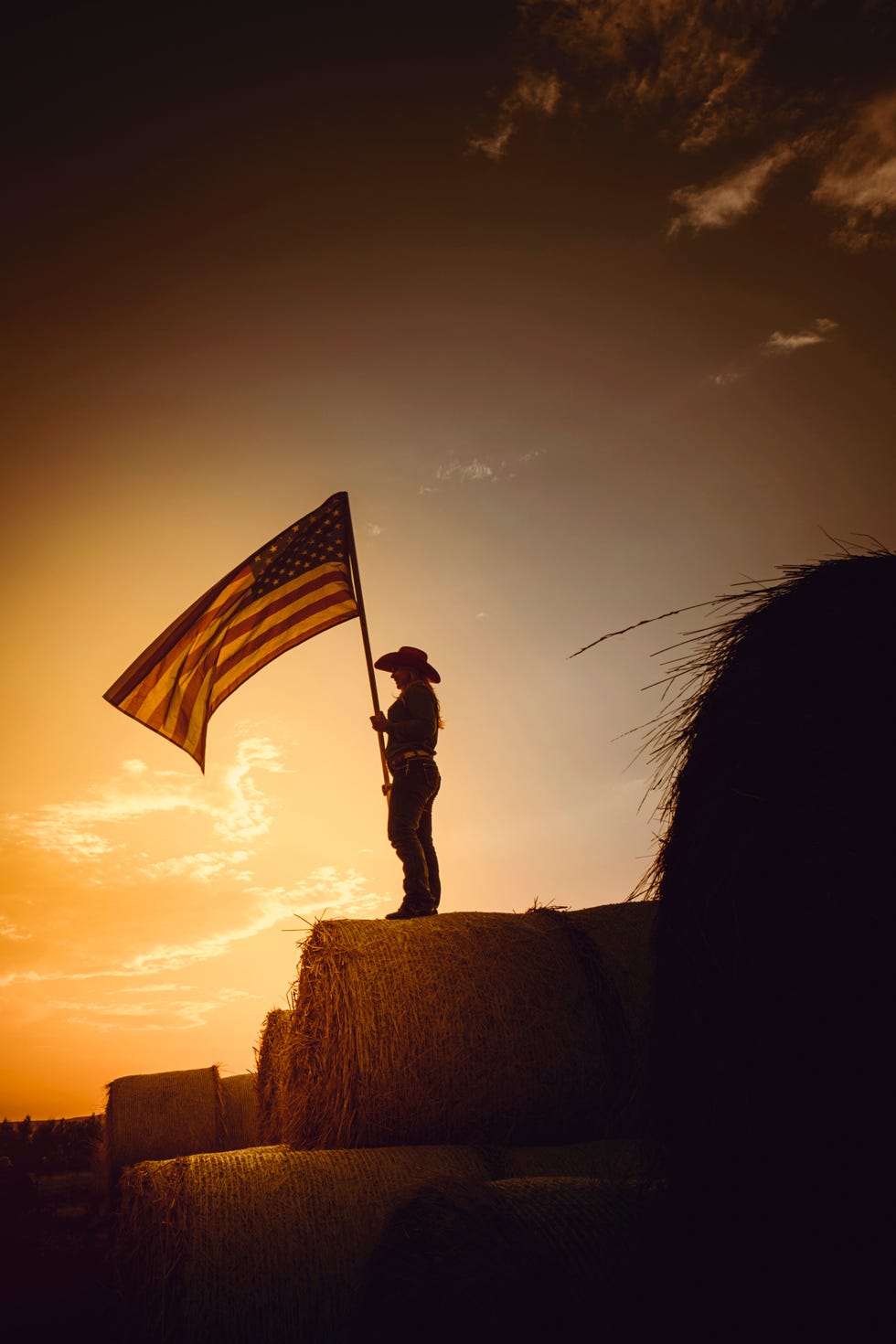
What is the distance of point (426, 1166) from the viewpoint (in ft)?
11.1

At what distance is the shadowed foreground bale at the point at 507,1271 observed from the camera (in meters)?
1.57

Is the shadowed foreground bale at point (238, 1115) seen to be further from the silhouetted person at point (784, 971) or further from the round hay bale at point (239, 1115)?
the silhouetted person at point (784, 971)

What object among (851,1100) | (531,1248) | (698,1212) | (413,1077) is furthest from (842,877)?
(413,1077)

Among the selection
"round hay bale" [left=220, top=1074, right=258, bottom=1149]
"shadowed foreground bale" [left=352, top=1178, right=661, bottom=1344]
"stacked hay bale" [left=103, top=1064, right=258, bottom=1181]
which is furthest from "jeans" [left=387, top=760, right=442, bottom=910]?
"shadowed foreground bale" [left=352, top=1178, right=661, bottom=1344]

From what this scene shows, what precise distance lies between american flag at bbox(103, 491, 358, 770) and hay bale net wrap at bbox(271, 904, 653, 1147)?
137 inches

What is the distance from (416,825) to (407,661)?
1.38 meters

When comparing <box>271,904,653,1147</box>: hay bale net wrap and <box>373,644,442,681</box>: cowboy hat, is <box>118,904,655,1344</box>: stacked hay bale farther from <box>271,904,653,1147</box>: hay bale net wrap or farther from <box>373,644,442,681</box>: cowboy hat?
<box>373,644,442,681</box>: cowboy hat

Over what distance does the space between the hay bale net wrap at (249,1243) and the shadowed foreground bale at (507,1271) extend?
105cm

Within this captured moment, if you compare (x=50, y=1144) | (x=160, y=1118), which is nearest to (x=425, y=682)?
(x=160, y=1118)

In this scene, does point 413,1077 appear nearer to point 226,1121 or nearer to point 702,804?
point 702,804

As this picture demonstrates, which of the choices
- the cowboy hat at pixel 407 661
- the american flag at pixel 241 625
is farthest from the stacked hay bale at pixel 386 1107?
the american flag at pixel 241 625

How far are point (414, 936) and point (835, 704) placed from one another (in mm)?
2897

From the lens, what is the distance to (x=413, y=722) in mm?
6305

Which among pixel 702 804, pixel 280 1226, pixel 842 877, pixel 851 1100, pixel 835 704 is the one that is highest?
pixel 835 704
